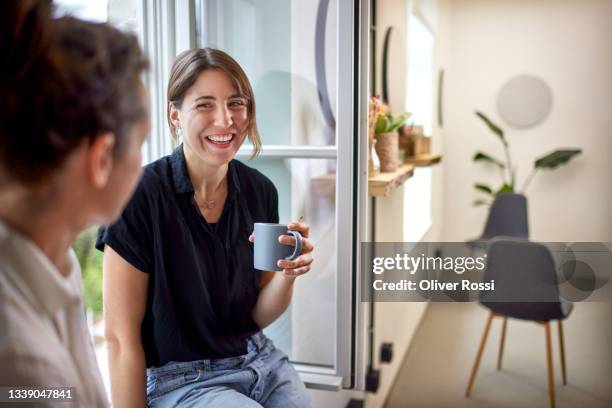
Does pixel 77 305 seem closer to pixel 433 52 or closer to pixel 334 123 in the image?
pixel 334 123

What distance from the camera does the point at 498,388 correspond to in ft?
6.57

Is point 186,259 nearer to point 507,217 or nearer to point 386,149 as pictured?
point 386,149

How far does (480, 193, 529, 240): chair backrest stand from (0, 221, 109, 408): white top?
2320 millimetres

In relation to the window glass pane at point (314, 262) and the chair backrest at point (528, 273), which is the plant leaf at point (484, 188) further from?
the window glass pane at point (314, 262)

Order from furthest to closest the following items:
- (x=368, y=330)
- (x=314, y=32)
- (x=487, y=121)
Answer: (x=487, y=121)
(x=368, y=330)
(x=314, y=32)

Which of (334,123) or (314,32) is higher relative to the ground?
(314,32)

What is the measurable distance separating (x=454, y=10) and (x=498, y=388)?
1.93 m

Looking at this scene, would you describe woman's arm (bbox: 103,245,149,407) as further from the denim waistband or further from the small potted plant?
the small potted plant

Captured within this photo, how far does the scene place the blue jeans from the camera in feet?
2.85

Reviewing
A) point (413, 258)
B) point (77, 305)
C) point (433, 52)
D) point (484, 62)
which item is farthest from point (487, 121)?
point (77, 305)

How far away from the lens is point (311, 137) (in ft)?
3.88

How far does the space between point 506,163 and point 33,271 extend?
9.80ft

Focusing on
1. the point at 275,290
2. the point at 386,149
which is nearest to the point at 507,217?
the point at 386,149

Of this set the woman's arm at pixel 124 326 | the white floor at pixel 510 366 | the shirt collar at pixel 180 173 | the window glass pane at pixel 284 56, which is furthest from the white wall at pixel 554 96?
the woman's arm at pixel 124 326
